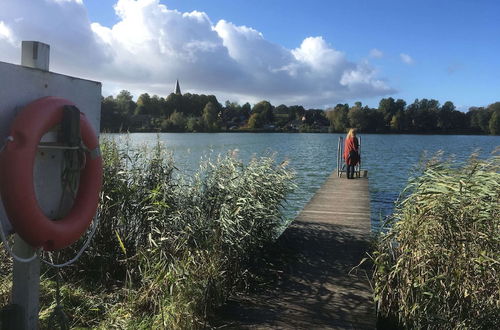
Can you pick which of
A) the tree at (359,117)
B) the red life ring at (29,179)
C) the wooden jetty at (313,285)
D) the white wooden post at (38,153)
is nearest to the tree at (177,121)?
the tree at (359,117)

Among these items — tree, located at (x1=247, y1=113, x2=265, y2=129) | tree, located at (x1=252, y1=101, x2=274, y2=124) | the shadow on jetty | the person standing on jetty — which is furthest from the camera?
tree, located at (x1=252, y1=101, x2=274, y2=124)

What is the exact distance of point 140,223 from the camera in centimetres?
455

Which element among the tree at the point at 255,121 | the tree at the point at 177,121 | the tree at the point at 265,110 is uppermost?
the tree at the point at 265,110

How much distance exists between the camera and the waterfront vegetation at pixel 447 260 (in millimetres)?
3180

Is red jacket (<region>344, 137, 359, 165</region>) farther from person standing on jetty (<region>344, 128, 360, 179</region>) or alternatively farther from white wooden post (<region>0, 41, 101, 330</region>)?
white wooden post (<region>0, 41, 101, 330</region>)

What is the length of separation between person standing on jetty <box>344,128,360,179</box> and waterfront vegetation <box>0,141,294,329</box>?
5.86 metres

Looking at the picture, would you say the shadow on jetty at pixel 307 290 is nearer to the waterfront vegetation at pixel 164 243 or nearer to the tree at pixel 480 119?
the waterfront vegetation at pixel 164 243

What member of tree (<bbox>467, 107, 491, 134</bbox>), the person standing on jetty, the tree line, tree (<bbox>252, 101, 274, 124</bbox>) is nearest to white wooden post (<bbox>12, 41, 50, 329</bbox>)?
the person standing on jetty

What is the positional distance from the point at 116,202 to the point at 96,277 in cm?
80

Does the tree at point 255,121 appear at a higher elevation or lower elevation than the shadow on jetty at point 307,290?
higher

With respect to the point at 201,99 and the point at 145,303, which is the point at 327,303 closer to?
the point at 145,303

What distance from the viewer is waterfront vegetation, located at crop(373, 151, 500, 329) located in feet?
Result: 10.4

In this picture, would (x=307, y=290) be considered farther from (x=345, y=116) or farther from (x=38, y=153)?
(x=345, y=116)

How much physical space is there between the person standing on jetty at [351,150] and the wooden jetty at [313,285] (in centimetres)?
465
